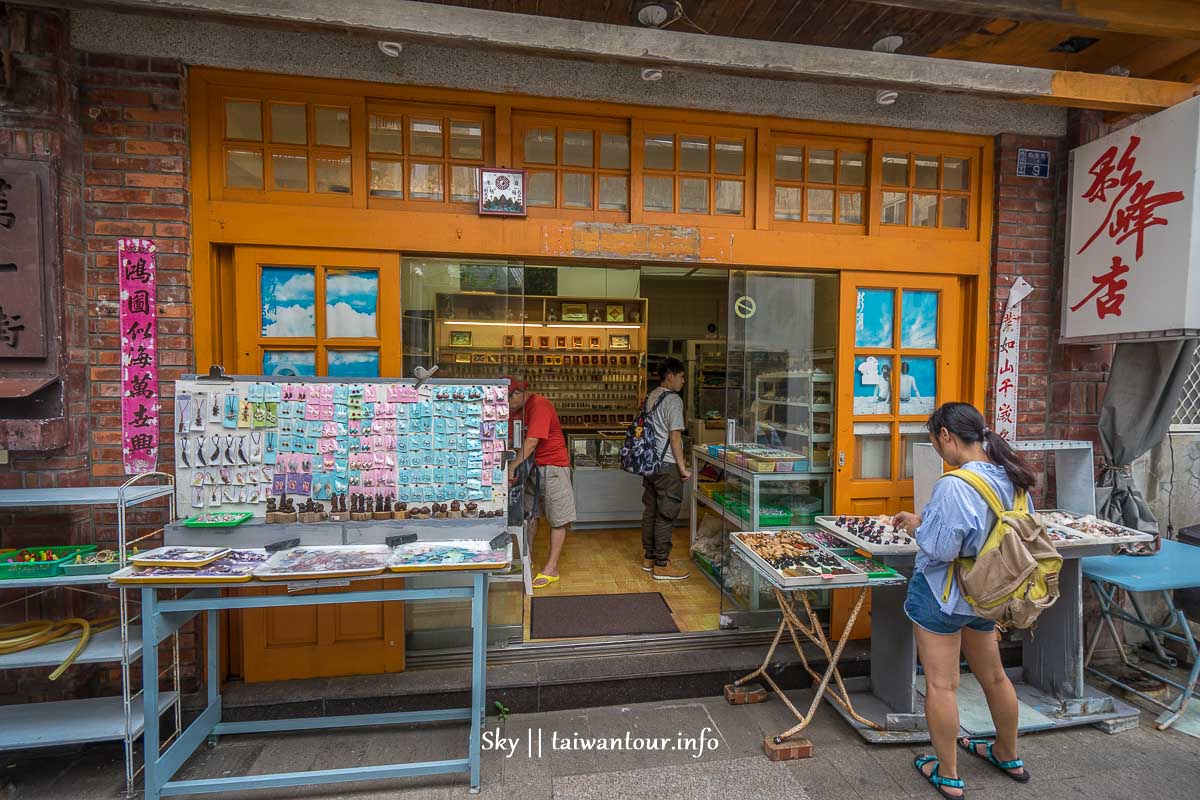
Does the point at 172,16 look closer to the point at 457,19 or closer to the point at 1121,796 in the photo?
the point at 457,19

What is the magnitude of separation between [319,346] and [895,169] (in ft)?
13.9

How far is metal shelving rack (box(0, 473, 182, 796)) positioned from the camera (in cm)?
255

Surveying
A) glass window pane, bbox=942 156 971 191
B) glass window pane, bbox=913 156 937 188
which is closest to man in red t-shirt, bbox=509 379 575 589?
glass window pane, bbox=913 156 937 188

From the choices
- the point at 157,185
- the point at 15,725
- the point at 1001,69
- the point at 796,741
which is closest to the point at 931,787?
the point at 796,741

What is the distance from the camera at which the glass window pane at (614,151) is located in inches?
148

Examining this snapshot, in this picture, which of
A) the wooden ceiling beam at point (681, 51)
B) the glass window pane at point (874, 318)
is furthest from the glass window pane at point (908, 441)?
the wooden ceiling beam at point (681, 51)

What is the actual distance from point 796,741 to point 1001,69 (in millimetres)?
4094

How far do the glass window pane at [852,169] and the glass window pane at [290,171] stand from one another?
3.69 m

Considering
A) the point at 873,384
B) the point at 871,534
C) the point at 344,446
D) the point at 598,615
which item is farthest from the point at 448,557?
the point at 873,384

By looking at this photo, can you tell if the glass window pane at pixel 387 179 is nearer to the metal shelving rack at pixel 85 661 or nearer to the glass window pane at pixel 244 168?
the glass window pane at pixel 244 168

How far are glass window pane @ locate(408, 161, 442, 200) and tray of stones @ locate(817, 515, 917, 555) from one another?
3.35 metres

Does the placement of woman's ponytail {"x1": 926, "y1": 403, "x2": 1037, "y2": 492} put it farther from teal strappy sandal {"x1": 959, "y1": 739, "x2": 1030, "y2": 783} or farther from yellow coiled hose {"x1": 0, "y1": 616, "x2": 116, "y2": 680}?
yellow coiled hose {"x1": 0, "y1": 616, "x2": 116, "y2": 680}

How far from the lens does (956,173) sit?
413 centimetres

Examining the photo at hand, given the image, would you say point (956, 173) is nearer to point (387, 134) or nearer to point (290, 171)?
point (387, 134)
